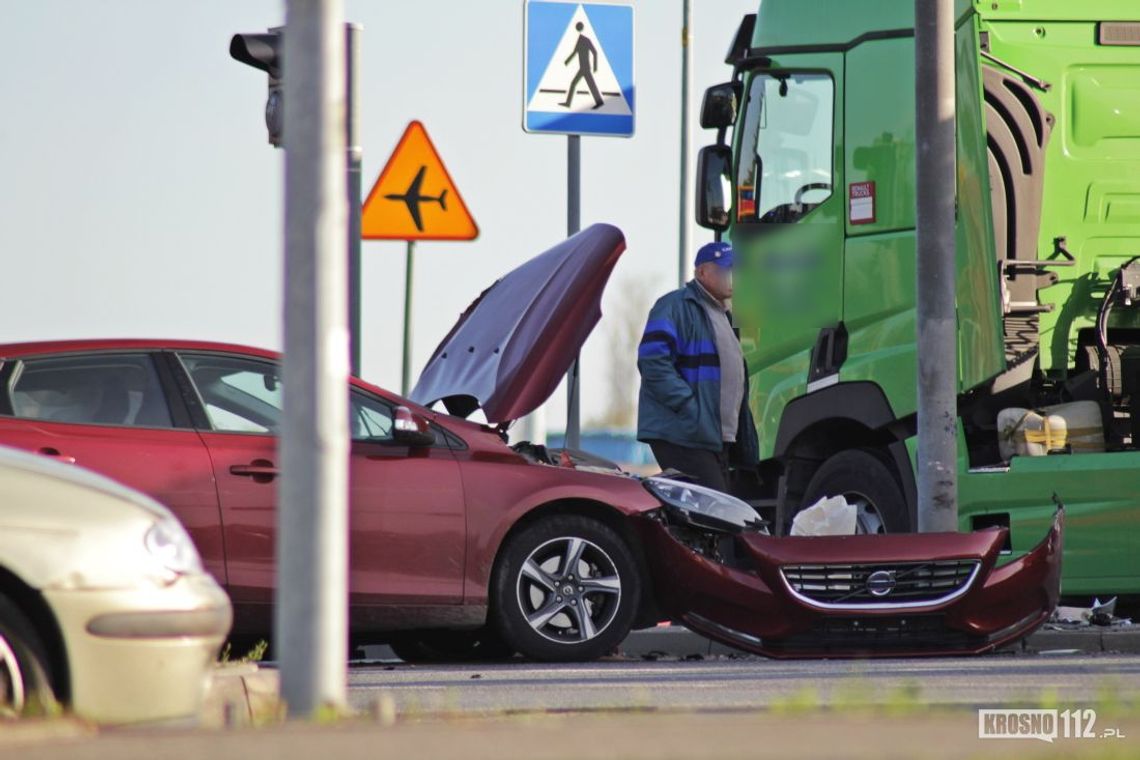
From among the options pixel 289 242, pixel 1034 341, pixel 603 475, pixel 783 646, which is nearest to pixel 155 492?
pixel 603 475

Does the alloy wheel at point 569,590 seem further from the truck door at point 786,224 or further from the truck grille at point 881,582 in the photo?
the truck door at point 786,224

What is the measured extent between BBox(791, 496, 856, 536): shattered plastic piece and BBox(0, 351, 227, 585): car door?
11.2 ft

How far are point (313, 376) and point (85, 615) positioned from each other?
1.12m

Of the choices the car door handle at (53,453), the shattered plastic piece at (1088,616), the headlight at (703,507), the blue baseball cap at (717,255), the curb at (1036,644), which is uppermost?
the blue baseball cap at (717,255)

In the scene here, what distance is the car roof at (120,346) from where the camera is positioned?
886 cm

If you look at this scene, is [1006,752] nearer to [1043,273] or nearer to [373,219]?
[1043,273]

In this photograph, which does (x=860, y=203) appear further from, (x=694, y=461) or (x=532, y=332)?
(x=532, y=332)

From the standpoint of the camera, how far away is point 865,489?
1153cm

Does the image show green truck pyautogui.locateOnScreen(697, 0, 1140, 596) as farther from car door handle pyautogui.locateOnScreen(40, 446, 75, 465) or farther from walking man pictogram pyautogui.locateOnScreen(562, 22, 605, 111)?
car door handle pyautogui.locateOnScreen(40, 446, 75, 465)

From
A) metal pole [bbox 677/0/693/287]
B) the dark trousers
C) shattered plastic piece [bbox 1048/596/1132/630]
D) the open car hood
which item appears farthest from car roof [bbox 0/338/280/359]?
metal pole [bbox 677/0/693/287]

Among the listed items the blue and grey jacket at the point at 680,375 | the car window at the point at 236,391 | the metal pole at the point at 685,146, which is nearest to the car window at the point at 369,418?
the car window at the point at 236,391

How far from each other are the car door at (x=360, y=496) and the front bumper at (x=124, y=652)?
3055mm

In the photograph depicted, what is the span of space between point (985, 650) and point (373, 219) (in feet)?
13.6

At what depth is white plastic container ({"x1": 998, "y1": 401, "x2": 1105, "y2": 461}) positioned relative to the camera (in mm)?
10523
